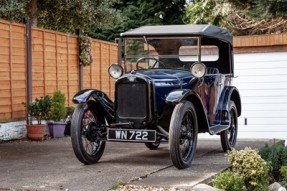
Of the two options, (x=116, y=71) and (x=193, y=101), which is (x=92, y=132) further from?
(x=193, y=101)

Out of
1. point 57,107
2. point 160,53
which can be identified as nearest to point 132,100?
point 160,53

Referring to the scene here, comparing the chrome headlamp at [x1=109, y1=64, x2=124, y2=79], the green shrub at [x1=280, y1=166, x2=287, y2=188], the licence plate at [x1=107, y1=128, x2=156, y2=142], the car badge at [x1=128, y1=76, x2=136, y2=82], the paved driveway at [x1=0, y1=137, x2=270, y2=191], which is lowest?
the green shrub at [x1=280, y1=166, x2=287, y2=188]

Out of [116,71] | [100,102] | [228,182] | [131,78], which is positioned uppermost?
[116,71]

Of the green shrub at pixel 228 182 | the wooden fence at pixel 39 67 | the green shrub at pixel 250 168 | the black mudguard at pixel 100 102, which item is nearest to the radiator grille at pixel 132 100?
the black mudguard at pixel 100 102

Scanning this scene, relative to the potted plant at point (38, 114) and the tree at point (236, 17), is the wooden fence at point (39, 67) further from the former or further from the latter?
the tree at point (236, 17)

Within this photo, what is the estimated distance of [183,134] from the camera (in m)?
6.64

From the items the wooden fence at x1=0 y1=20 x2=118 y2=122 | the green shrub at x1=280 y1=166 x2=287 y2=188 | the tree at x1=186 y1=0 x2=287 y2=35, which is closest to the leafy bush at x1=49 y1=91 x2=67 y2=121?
the wooden fence at x1=0 y1=20 x2=118 y2=122

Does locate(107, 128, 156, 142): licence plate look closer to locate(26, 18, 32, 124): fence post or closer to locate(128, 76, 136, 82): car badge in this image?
locate(128, 76, 136, 82): car badge

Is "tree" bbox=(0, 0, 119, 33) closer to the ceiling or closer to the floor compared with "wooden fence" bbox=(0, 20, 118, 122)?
closer to the ceiling

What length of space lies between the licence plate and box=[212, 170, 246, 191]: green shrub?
115 centimetres

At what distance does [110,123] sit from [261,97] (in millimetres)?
6092

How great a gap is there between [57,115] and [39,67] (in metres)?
1.11

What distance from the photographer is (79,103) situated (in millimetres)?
6742

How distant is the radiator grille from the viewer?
22.0 ft
